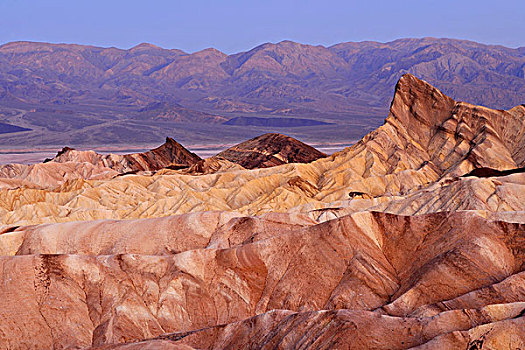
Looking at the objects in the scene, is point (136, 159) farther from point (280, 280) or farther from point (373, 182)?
point (280, 280)

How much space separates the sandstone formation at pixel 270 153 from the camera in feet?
301

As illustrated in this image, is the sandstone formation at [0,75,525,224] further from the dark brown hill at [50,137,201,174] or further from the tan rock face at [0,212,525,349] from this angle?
the tan rock face at [0,212,525,349]

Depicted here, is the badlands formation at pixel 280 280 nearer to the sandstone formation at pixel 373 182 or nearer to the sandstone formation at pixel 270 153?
the sandstone formation at pixel 373 182

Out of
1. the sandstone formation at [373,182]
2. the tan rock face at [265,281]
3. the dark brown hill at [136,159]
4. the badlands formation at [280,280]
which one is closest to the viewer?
the badlands formation at [280,280]

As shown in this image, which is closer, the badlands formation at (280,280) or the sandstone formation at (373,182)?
the badlands formation at (280,280)

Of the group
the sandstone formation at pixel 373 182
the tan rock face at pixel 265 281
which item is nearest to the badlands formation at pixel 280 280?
the tan rock face at pixel 265 281

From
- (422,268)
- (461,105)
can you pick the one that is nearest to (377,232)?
(422,268)

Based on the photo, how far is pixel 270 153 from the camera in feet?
309

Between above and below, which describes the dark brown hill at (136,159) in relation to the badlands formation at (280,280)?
below

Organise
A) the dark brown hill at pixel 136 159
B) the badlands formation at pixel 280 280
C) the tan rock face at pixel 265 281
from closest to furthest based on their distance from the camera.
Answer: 1. the badlands formation at pixel 280 280
2. the tan rock face at pixel 265 281
3. the dark brown hill at pixel 136 159

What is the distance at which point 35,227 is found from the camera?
125 feet

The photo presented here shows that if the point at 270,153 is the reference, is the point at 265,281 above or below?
above

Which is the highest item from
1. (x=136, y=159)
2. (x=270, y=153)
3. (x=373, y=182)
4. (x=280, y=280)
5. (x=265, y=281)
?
(x=280, y=280)

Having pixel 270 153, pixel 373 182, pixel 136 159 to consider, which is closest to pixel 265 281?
pixel 373 182
